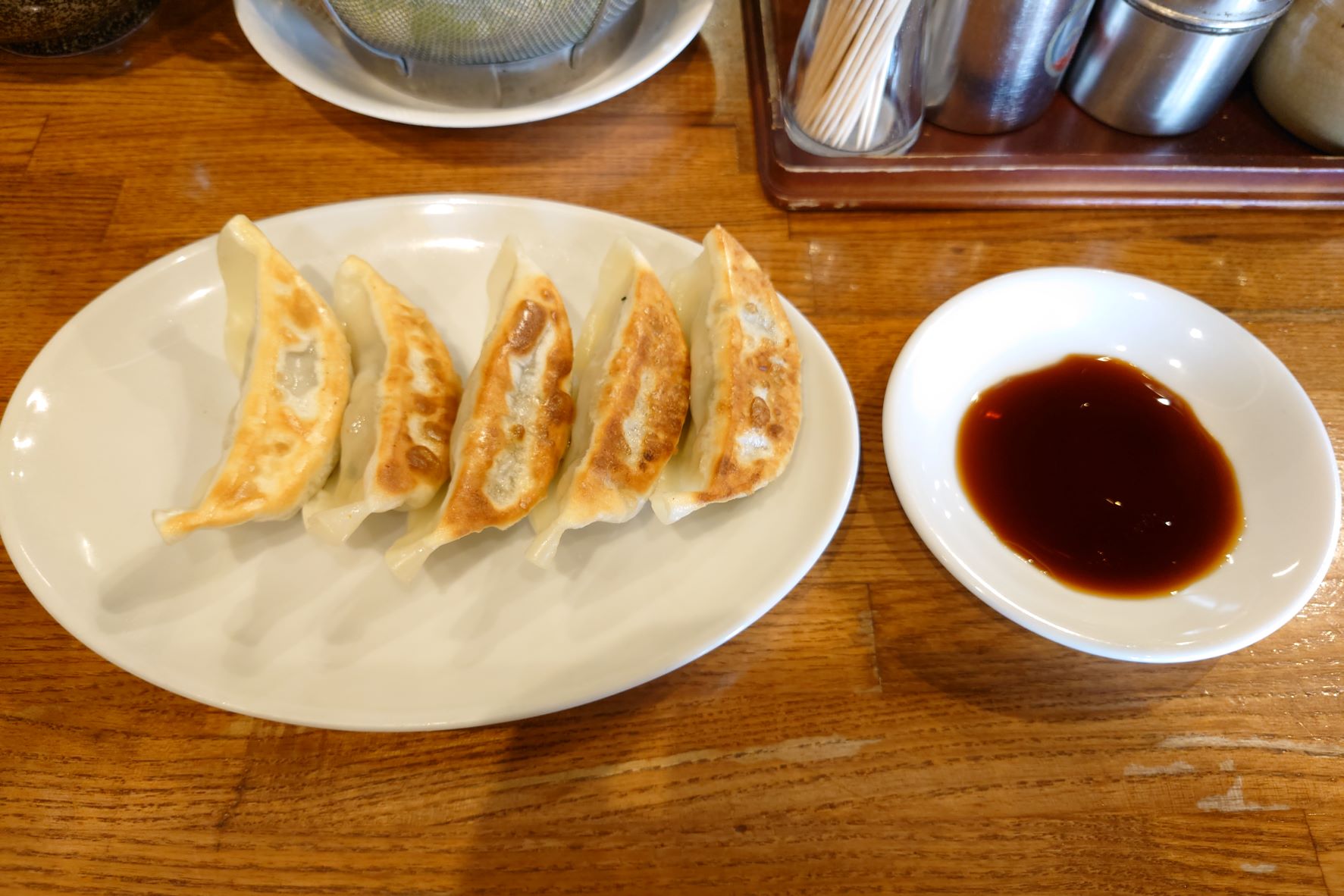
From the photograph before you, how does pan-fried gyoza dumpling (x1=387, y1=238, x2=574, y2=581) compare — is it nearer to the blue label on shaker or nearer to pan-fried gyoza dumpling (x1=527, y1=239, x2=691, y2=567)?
pan-fried gyoza dumpling (x1=527, y1=239, x2=691, y2=567)

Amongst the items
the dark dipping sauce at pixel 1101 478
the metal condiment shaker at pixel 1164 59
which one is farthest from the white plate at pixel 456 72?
the dark dipping sauce at pixel 1101 478

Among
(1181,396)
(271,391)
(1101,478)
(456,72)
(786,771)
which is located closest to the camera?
(786,771)

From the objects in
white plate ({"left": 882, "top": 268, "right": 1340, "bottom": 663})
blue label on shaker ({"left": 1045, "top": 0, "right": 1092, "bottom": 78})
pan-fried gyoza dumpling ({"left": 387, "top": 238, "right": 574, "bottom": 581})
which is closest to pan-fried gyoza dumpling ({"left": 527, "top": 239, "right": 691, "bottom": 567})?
pan-fried gyoza dumpling ({"left": 387, "top": 238, "right": 574, "bottom": 581})

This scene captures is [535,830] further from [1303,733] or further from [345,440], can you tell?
[1303,733]

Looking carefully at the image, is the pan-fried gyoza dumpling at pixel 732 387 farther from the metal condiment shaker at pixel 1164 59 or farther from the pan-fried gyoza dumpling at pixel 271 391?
the metal condiment shaker at pixel 1164 59

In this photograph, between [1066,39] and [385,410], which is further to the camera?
[1066,39]

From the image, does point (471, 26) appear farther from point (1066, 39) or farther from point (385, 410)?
point (1066, 39)

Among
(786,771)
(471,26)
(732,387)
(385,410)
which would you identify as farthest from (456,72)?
(786,771)

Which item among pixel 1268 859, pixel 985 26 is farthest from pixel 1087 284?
pixel 1268 859
